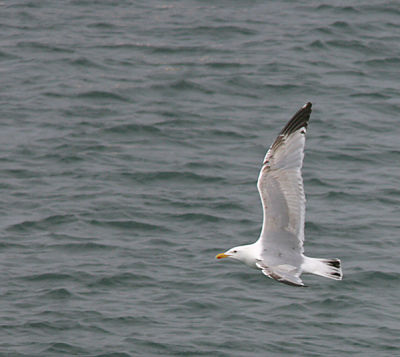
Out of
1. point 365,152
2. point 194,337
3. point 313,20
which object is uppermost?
point 313,20

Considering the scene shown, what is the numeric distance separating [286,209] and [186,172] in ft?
22.5

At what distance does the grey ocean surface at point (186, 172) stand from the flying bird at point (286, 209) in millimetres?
2436

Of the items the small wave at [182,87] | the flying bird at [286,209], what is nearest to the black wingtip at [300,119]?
the flying bird at [286,209]

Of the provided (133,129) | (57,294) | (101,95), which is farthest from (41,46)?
(57,294)

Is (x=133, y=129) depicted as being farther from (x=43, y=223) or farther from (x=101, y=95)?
(x=43, y=223)

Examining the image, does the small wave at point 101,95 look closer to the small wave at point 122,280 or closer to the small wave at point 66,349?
the small wave at point 122,280

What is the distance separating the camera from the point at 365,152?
728 inches

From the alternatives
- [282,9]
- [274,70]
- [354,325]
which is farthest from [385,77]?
[354,325]

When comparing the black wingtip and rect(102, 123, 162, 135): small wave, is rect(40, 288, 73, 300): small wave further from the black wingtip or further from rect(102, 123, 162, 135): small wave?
rect(102, 123, 162, 135): small wave

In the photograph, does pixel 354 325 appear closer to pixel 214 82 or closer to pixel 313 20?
pixel 214 82

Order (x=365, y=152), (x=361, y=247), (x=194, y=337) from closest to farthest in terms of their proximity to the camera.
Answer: (x=194, y=337) < (x=361, y=247) < (x=365, y=152)

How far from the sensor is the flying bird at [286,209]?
11.0 metres

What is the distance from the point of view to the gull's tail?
36.1 feet

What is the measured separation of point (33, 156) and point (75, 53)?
470 centimetres
